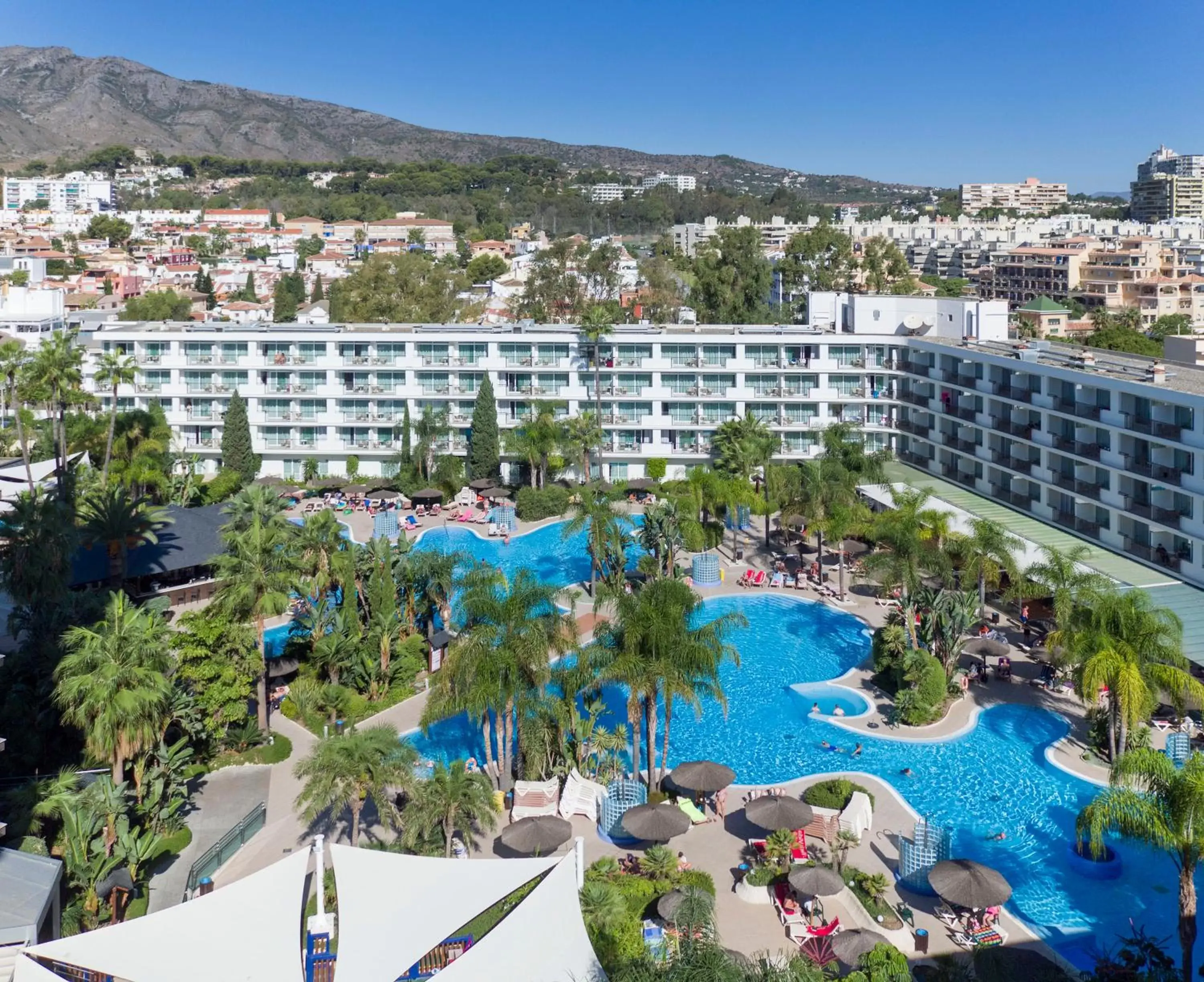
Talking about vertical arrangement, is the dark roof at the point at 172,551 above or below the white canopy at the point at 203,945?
above

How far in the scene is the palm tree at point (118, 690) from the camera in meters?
19.9

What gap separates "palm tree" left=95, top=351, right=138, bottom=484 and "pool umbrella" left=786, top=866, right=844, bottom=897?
32.5 m

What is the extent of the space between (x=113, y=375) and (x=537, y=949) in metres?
36.0

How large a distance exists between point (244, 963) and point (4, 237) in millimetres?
192195

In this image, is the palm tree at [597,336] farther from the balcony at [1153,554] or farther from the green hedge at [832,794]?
the green hedge at [832,794]

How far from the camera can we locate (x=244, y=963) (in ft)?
46.9

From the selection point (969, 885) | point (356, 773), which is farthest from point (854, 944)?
point (356, 773)

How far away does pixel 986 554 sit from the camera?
31.7 m

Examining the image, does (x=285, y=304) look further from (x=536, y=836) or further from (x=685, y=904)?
(x=685, y=904)

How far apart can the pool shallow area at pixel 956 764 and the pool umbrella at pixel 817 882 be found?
328 centimetres

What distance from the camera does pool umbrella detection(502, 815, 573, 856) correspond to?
2023 centimetres

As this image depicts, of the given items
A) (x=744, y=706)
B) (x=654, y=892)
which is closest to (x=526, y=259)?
(x=744, y=706)

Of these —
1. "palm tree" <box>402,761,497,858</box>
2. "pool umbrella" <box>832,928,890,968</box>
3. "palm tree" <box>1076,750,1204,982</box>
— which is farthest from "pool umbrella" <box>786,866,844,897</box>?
"palm tree" <box>402,761,497,858</box>

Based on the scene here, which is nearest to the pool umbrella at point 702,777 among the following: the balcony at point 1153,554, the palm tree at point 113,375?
the balcony at point 1153,554
